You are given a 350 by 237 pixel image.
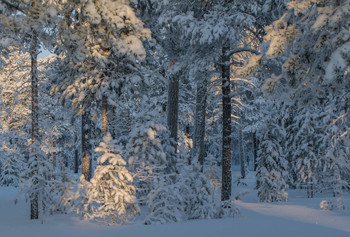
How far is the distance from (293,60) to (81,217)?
7.85 meters

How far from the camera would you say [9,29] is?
898 cm

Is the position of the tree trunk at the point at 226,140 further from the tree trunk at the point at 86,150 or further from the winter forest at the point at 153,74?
the tree trunk at the point at 86,150

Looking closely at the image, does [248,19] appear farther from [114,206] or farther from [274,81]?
[114,206]

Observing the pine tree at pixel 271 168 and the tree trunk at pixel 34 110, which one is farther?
the pine tree at pixel 271 168

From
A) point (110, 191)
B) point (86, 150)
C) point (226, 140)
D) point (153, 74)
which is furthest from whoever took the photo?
point (86, 150)

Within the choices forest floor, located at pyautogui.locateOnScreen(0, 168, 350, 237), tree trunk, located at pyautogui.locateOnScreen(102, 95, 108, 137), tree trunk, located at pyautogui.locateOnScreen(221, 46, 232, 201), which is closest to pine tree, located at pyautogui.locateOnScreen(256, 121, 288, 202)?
tree trunk, located at pyautogui.locateOnScreen(221, 46, 232, 201)

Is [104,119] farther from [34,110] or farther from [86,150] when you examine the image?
[86,150]

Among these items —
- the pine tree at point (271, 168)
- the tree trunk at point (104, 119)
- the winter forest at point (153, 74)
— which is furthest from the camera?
the pine tree at point (271, 168)

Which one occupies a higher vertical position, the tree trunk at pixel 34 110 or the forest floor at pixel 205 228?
the tree trunk at pixel 34 110

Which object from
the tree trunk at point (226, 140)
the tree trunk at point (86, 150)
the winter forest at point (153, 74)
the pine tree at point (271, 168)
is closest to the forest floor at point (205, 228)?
the winter forest at point (153, 74)

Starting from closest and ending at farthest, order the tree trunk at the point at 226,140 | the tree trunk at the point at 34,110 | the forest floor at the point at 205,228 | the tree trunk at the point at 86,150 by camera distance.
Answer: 1. the forest floor at the point at 205,228
2. the tree trunk at the point at 34,110
3. the tree trunk at the point at 226,140
4. the tree trunk at the point at 86,150

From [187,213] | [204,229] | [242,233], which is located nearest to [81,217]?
[187,213]

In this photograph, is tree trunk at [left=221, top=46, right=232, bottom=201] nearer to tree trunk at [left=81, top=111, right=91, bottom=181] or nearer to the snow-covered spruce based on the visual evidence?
the snow-covered spruce

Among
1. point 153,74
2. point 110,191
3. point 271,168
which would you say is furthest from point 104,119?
point 271,168
